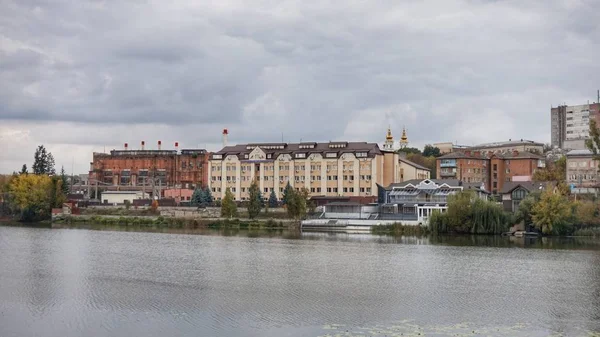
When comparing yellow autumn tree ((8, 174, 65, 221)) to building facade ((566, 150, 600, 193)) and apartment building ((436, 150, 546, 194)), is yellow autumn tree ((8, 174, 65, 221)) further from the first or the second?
building facade ((566, 150, 600, 193))

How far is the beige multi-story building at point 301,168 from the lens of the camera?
9756 cm

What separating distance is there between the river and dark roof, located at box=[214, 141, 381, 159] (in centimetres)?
3952

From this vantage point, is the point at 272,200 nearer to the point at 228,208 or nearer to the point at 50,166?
the point at 228,208

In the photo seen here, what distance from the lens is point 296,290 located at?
35.2m

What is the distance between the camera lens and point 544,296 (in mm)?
34562

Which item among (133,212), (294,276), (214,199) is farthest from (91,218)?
(294,276)

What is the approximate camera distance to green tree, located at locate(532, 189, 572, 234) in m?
70.3

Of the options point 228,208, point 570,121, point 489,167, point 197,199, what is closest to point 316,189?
point 228,208

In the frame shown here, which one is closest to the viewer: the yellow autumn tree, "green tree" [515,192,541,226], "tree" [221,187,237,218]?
"green tree" [515,192,541,226]

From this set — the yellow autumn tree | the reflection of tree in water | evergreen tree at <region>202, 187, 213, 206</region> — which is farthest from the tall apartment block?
the reflection of tree in water

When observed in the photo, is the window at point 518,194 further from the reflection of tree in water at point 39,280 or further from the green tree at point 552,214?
the reflection of tree in water at point 39,280

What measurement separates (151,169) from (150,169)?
0.16 meters

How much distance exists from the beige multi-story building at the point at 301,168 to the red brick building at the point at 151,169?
10.8 m

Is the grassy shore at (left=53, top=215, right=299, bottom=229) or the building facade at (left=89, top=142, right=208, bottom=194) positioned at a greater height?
the building facade at (left=89, top=142, right=208, bottom=194)
